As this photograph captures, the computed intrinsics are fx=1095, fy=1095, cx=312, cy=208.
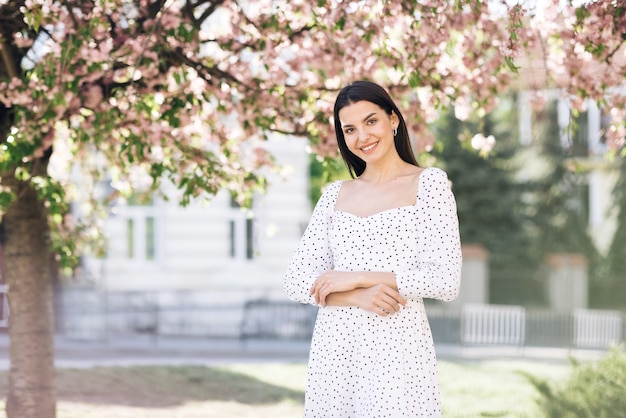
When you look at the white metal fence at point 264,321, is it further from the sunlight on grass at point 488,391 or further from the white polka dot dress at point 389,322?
the white polka dot dress at point 389,322

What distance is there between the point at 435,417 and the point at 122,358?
1210cm

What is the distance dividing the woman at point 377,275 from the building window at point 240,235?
728 inches

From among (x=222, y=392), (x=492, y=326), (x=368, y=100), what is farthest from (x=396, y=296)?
(x=492, y=326)

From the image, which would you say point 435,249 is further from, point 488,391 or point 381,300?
point 488,391

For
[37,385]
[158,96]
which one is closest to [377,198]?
[158,96]

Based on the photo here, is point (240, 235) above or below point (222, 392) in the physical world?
above

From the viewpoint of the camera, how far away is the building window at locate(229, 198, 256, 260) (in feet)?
73.8

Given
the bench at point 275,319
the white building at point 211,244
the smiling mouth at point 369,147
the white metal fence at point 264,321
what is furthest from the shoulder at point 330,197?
the white building at point 211,244

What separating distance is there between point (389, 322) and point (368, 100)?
2.64ft

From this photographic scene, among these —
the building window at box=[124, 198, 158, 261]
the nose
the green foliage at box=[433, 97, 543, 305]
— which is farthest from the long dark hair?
the green foliage at box=[433, 97, 543, 305]

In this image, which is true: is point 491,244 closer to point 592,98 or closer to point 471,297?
point 471,297

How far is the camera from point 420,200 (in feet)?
12.8

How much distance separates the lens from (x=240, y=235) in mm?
22578

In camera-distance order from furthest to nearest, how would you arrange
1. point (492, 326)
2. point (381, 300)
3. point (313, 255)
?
point (492, 326)
point (313, 255)
point (381, 300)
